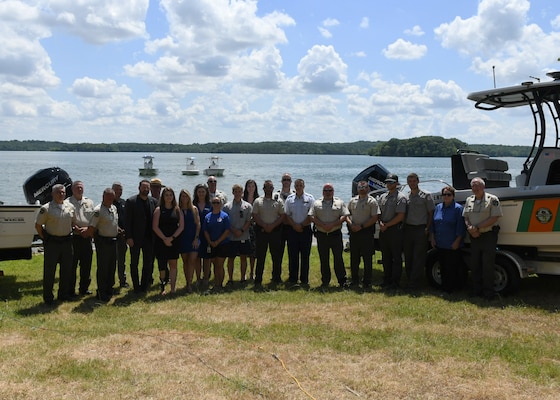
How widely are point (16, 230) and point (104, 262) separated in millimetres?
1531

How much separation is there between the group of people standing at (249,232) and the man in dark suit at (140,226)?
1 centimetres

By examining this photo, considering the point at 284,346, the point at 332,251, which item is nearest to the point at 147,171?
the point at 332,251

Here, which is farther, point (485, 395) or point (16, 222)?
point (16, 222)

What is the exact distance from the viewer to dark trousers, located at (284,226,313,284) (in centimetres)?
866

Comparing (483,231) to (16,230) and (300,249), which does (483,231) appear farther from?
(16,230)

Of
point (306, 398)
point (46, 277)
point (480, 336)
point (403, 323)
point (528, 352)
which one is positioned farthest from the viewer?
point (46, 277)

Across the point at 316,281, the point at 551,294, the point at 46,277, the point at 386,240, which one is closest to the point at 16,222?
the point at 46,277

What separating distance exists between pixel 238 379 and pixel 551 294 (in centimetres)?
506

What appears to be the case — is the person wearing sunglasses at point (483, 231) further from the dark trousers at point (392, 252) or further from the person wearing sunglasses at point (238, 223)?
the person wearing sunglasses at point (238, 223)

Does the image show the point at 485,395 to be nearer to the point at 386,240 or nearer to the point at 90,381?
the point at 90,381

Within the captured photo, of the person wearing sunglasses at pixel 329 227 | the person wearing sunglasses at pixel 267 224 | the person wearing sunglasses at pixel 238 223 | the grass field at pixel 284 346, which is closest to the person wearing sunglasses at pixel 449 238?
the grass field at pixel 284 346

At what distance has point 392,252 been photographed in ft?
27.4

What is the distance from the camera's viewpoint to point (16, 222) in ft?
27.0

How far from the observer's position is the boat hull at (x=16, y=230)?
26.8 ft
